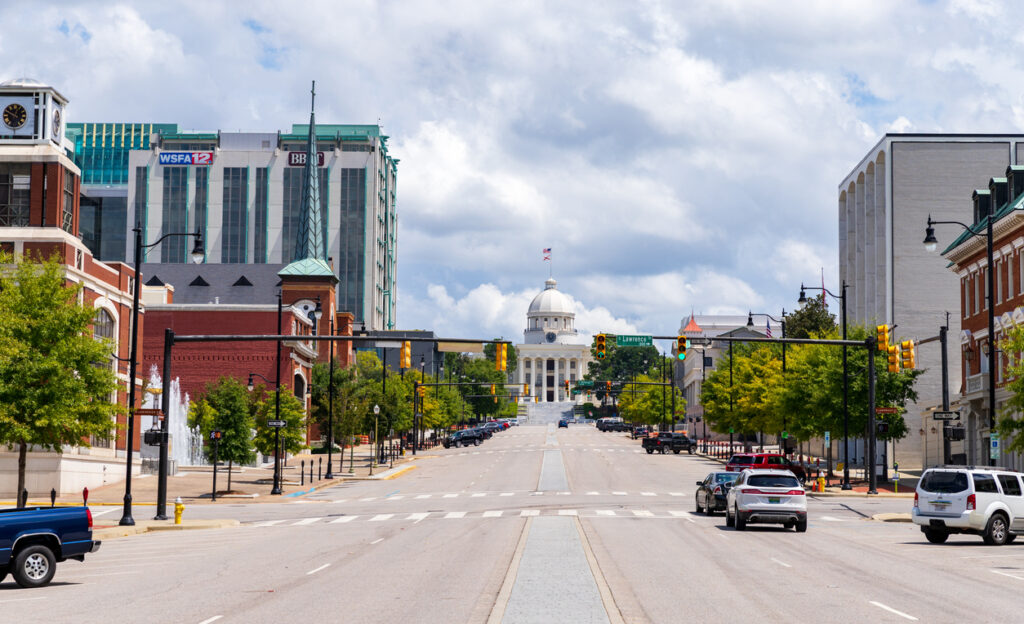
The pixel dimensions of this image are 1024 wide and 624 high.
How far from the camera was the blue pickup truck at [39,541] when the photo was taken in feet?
64.6

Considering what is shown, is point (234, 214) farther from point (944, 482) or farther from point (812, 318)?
point (944, 482)

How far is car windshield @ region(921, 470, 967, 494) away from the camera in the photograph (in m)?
28.4

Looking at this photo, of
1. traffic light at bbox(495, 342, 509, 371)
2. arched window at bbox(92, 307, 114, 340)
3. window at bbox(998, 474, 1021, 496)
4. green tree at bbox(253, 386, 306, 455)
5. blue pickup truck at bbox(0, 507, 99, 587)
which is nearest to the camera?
blue pickup truck at bbox(0, 507, 99, 587)

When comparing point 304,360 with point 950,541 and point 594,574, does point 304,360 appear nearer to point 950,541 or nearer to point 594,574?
point 950,541

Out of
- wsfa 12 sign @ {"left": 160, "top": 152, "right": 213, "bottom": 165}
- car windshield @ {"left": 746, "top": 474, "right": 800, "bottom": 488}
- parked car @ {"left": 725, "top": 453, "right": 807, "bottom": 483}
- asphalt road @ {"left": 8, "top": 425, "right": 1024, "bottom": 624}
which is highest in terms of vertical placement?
wsfa 12 sign @ {"left": 160, "top": 152, "right": 213, "bottom": 165}

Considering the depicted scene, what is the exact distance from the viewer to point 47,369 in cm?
3659

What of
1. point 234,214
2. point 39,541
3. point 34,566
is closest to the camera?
point 34,566

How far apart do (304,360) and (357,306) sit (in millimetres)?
67632

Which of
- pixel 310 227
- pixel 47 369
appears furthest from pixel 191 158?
pixel 47 369

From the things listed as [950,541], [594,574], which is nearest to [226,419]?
[950,541]

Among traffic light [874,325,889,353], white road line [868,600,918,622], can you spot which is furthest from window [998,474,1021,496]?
white road line [868,600,918,622]

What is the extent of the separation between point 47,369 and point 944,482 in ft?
86.8

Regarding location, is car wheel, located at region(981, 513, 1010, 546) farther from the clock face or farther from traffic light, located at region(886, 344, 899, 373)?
the clock face

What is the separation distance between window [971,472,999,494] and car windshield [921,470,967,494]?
289mm
